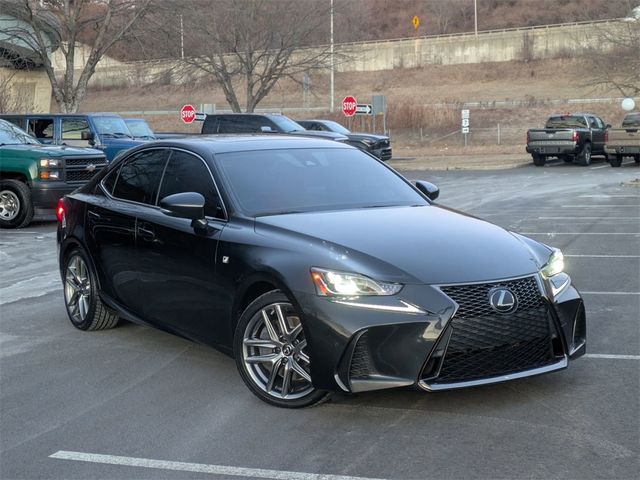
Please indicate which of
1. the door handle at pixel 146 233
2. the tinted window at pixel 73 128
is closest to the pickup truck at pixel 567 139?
the tinted window at pixel 73 128

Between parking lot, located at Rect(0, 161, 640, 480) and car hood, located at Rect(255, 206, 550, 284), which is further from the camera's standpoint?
car hood, located at Rect(255, 206, 550, 284)

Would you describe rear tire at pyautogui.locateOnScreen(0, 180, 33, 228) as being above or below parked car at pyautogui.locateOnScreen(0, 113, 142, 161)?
below

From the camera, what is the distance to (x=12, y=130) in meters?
16.7

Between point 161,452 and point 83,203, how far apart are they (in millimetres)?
3395

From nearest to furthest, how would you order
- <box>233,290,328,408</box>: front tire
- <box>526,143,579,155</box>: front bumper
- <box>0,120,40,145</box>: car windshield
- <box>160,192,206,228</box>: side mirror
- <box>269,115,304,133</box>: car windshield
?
<box>233,290,328,408</box>: front tire
<box>160,192,206,228</box>: side mirror
<box>0,120,40,145</box>: car windshield
<box>269,115,304,133</box>: car windshield
<box>526,143,579,155</box>: front bumper

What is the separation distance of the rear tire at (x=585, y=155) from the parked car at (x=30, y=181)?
2187 centimetres

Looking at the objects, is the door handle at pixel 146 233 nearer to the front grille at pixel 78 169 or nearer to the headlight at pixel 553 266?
the headlight at pixel 553 266

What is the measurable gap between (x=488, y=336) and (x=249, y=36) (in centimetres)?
3479

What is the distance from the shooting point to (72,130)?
20.6 metres

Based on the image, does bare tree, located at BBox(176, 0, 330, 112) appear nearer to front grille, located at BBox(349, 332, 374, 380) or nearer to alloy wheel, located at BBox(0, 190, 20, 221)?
alloy wheel, located at BBox(0, 190, 20, 221)

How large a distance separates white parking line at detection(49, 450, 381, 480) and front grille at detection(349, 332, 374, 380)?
2.48 ft

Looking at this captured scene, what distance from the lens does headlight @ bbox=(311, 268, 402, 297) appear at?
5082 millimetres

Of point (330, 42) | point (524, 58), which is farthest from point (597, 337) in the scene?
point (524, 58)

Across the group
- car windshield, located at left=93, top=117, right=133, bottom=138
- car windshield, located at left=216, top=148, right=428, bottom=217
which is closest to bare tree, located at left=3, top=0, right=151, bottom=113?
car windshield, located at left=93, top=117, right=133, bottom=138
